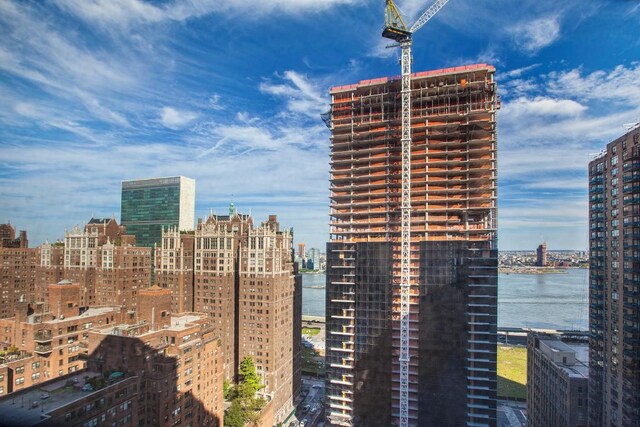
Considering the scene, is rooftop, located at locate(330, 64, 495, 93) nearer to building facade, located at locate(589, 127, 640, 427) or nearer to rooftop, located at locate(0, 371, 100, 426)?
building facade, located at locate(589, 127, 640, 427)

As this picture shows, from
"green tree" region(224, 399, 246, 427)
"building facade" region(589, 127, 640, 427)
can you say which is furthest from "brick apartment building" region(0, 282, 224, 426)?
"building facade" region(589, 127, 640, 427)

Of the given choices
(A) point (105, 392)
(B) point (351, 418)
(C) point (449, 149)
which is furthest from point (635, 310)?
(A) point (105, 392)

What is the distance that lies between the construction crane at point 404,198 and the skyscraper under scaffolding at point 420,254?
338 mm

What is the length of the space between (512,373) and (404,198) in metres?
15.6

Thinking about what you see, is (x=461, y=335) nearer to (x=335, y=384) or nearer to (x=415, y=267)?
(x=415, y=267)

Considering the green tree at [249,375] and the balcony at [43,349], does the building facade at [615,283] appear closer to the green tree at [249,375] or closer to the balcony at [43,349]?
the green tree at [249,375]

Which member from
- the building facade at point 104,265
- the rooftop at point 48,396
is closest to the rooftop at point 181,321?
the rooftop at point 48,396

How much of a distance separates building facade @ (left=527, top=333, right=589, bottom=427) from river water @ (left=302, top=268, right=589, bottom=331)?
16.0 meters

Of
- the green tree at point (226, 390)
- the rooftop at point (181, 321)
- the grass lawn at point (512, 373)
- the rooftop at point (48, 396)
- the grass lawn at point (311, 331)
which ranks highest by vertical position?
the rooftop at point (181, 321)

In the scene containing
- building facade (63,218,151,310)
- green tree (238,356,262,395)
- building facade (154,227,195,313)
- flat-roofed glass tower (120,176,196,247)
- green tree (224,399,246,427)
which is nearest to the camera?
green tree (224,399,246,427)

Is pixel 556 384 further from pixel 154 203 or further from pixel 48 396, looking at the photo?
pixel 154 203

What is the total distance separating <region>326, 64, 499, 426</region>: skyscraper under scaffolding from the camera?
13094 mm

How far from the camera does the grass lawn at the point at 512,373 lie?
20547 mm

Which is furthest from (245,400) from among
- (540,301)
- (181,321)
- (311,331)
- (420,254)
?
(540,301)
